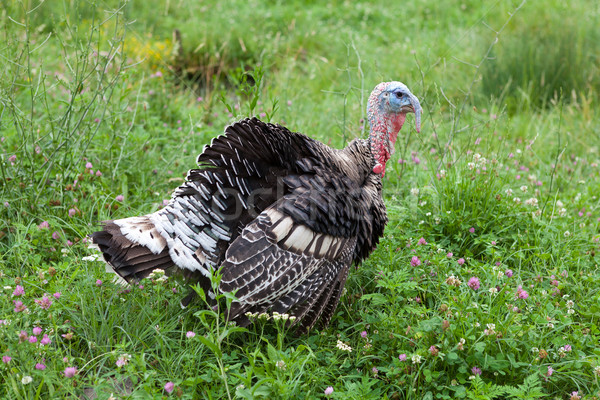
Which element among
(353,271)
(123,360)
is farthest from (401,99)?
(123,360)

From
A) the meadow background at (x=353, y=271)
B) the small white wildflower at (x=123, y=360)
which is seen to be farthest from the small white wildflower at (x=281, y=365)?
the small white wildflower at (x=123, y=360)

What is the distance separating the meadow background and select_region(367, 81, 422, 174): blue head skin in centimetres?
36

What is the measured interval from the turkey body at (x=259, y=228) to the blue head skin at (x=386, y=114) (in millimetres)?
446

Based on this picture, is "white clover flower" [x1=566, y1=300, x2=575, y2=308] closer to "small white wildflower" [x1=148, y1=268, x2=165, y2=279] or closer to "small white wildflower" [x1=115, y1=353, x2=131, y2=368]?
"small white wildflower" [x1=148, y1=268, x2=165, y2=279]

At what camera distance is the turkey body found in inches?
113

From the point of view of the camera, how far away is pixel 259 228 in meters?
2.94

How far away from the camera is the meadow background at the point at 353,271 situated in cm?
271

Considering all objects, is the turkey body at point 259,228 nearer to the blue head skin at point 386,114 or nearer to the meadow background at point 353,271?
the meadow background at point 353,271

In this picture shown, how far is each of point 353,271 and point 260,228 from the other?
0.93 metres

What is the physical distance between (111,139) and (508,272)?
296cm

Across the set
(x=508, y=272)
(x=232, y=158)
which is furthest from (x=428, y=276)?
(x=232, y=158)

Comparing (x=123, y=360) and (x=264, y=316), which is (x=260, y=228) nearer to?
(x=264, y=316)

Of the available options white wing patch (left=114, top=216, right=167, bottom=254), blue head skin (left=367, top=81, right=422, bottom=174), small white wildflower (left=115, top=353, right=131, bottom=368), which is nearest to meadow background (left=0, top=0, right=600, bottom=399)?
small white wildflower (left=115, top=353, right=131, bottom=368)

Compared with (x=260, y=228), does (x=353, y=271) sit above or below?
below
